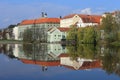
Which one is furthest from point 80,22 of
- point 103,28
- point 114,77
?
point 114,77

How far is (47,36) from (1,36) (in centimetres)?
4556

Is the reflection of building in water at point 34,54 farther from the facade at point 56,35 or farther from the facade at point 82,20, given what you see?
the facade at point 82,20

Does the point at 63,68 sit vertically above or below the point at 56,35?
below

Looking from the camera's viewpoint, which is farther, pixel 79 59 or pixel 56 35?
pixel 56 35

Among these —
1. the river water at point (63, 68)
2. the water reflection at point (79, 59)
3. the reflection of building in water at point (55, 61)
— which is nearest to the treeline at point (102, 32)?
the water reflection at point (79, 59)

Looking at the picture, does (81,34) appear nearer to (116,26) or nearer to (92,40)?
(92,40)

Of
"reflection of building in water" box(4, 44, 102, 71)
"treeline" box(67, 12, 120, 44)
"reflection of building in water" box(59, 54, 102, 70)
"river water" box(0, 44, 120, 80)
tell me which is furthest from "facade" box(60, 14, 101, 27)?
"reflection of building in water" box(59, 54, 102, 70)

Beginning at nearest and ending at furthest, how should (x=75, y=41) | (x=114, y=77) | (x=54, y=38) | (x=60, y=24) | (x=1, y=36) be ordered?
(x=114, y=77) → (x=75, y=41) → (x=54, y=38) → (x=60, y=24) → (x=1, y=36)

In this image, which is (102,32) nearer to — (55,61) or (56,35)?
(56,35)

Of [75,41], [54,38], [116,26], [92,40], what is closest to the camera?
[116,26]

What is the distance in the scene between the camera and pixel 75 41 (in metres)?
60.6

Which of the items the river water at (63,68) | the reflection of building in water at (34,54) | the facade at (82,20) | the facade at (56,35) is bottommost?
the river water at (63,68)

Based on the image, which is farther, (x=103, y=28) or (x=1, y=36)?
(x=1, y=36)

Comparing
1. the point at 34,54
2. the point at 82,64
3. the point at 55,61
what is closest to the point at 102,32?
the point at 34,54
